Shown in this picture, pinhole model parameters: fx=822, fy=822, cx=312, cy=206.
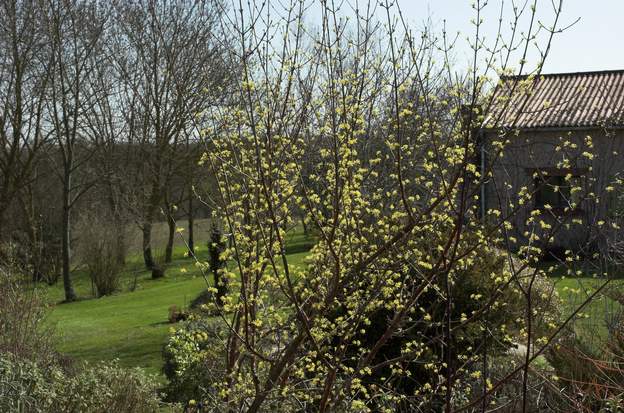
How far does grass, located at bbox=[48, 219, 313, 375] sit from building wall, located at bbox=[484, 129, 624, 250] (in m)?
2.34

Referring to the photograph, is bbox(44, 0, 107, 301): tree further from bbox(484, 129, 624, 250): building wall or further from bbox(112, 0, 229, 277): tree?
bbox(484, 129, 624, 250): building wall

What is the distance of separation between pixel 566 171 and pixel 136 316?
9890 mm

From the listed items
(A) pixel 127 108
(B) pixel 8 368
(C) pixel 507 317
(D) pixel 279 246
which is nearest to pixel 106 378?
(B) pixel 8 368

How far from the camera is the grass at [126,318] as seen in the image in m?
13.1

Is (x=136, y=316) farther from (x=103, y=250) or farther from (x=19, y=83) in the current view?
(x=19, y=83)

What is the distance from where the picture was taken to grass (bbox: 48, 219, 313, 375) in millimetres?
13148

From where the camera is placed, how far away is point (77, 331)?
16562 mm

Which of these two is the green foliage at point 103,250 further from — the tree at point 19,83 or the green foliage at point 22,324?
the green foliage at point 22,324

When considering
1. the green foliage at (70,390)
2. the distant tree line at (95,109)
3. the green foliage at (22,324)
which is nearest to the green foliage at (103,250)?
the distant tree line at (95,109)

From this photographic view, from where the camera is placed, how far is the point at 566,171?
701 inches

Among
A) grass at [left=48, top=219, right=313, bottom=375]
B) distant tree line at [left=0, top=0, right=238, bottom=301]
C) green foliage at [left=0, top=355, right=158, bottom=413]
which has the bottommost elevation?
grass at [left=48, top=219, right=313, bottom=375]

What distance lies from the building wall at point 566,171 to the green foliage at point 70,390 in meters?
3.36

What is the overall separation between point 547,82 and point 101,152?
14954 mm

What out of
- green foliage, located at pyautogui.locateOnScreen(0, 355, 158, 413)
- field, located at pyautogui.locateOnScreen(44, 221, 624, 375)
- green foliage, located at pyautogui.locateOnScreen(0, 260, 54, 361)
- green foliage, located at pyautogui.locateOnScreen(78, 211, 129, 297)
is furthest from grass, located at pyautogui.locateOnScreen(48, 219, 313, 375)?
green foliage, located at pyautogui.locateOnScreen(0, 260, 54, 361)
